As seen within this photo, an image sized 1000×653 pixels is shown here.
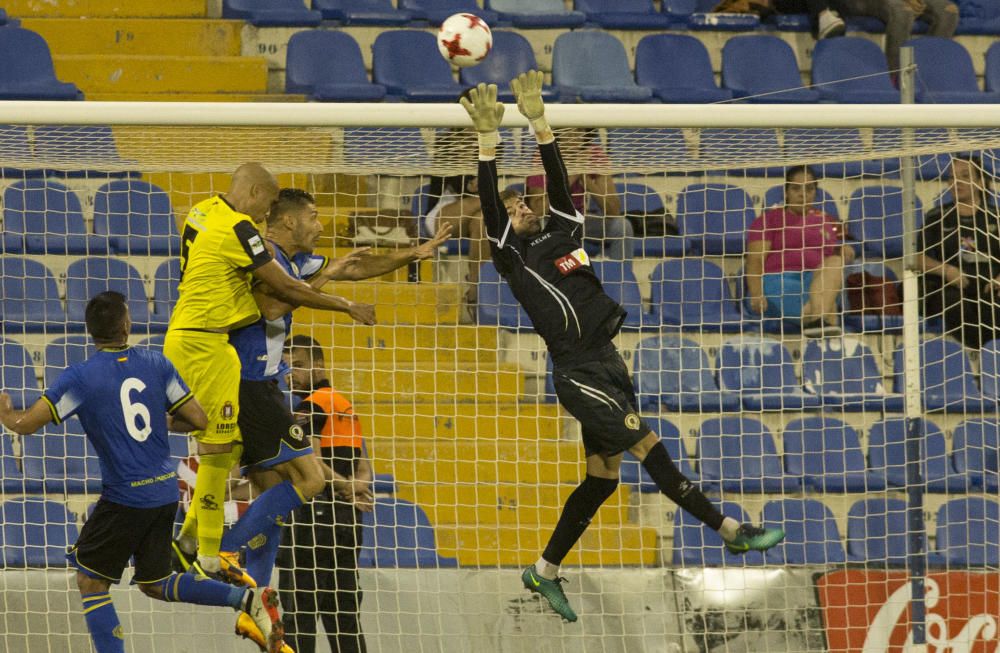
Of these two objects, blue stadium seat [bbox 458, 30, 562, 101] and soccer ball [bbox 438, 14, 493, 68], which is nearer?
soccer ball [bbox 438, 14, 493, 68]

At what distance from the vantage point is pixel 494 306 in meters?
8.52

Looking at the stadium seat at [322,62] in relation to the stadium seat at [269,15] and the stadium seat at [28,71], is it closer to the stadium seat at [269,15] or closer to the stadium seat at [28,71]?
the stadium seat at [269,15]

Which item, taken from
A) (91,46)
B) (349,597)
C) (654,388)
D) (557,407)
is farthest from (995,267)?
(91,46)

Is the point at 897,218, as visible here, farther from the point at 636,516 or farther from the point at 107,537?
the point at 107,537

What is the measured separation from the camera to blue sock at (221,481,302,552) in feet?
21.9

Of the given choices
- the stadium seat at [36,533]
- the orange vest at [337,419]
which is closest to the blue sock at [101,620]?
the stadium seat at [36,533]

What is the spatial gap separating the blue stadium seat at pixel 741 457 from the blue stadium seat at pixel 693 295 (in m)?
0.59

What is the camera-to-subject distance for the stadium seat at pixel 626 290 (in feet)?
27.4

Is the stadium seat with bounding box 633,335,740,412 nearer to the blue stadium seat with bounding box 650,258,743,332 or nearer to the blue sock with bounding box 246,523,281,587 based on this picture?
the blue stadium seat with bounding box 650,258,743,332

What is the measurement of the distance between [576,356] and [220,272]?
A: 172cm

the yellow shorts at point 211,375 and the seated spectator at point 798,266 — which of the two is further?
the seated spectator at point 798,266

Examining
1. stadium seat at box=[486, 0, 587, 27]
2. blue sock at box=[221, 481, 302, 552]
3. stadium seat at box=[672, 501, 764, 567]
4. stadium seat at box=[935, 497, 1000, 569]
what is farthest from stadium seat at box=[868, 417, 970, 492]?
stadium seat at box=[486, 0, 587, 27]

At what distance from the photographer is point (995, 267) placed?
853cm

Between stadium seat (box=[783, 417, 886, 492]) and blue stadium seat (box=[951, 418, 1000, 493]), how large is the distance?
1.87 feet
